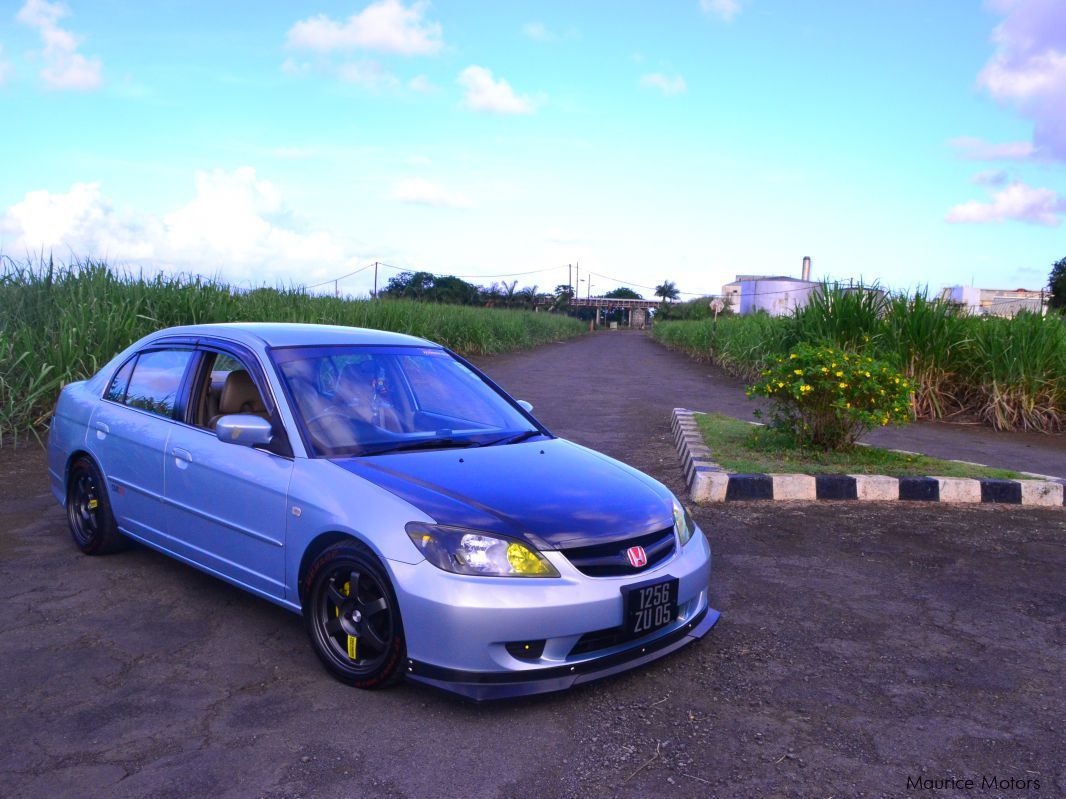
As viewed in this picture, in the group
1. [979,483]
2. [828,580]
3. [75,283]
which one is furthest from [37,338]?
[979,483]

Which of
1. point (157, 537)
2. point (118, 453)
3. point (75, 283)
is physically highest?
point (75, 283)

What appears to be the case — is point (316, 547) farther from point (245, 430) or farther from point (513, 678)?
point (513, 678)

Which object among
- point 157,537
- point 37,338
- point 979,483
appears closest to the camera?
point 157,537

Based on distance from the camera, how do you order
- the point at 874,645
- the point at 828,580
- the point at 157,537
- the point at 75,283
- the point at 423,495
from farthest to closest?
1. the point at 75,283
2. the point at 828,580
3. the point at 157,537
4. the point at 874,645
5. the point at 423,495

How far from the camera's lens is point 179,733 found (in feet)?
10.3

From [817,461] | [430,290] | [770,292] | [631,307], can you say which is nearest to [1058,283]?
[770,292]

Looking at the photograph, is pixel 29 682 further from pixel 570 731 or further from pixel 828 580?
pixel 828 580

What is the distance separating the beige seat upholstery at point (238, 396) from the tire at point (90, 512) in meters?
0.96

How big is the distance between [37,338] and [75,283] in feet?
4.25

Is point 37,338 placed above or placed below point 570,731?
above

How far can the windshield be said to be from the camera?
13.4ft

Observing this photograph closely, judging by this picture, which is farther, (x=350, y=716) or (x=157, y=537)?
(x=157, y=537)

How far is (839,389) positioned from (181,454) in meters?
5.41

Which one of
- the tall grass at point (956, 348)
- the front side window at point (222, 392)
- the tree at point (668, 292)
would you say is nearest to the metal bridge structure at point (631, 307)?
the tree at point (668, 292)
